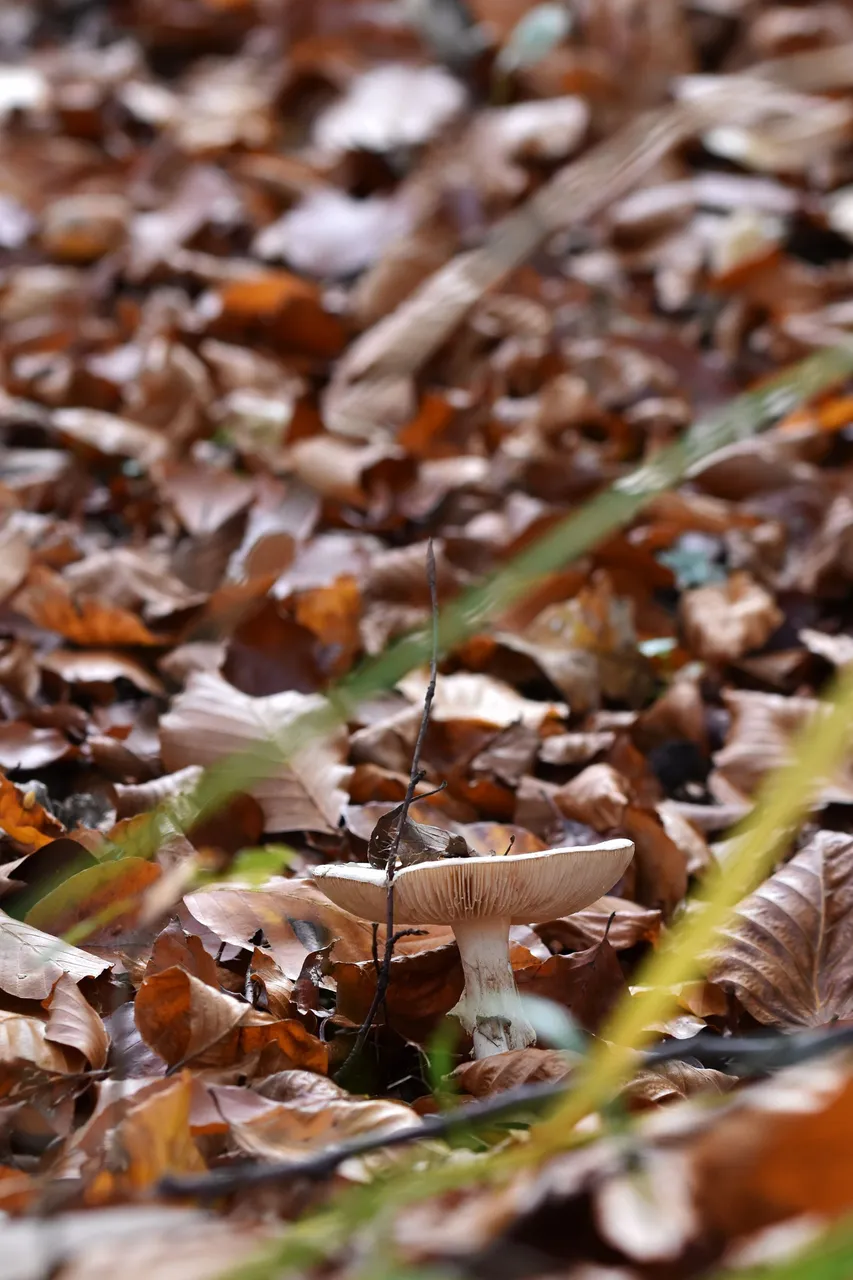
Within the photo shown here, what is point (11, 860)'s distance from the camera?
1570mm

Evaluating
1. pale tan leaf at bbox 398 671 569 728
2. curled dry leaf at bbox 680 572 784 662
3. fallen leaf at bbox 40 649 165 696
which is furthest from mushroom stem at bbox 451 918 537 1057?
curled dry leaf at bbox 680 572 784 662

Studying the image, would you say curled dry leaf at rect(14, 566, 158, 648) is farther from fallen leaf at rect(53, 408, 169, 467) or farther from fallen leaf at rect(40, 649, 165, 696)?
fallen leaf at rect(53, 408, 169, 467)

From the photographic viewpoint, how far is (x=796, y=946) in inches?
59.9

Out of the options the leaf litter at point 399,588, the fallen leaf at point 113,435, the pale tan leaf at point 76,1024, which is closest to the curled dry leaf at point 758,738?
the leaf litter at point 399,588

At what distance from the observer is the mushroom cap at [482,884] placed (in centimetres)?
118

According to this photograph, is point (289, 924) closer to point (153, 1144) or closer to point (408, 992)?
point (408, 992)

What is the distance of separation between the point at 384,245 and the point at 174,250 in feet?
1.82

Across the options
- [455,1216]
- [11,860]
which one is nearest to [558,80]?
[11,860]

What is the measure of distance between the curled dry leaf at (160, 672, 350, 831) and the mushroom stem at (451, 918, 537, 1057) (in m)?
0.46

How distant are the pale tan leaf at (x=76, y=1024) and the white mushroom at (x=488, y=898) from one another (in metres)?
0.25

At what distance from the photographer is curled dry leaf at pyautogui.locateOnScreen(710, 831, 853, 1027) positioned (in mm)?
1474

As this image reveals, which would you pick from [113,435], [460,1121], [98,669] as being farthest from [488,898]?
[113,435]

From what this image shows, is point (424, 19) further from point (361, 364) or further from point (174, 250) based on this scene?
point (361, 364)

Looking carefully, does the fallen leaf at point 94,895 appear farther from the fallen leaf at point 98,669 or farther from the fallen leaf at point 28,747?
the fallen leaf at point 98,669
